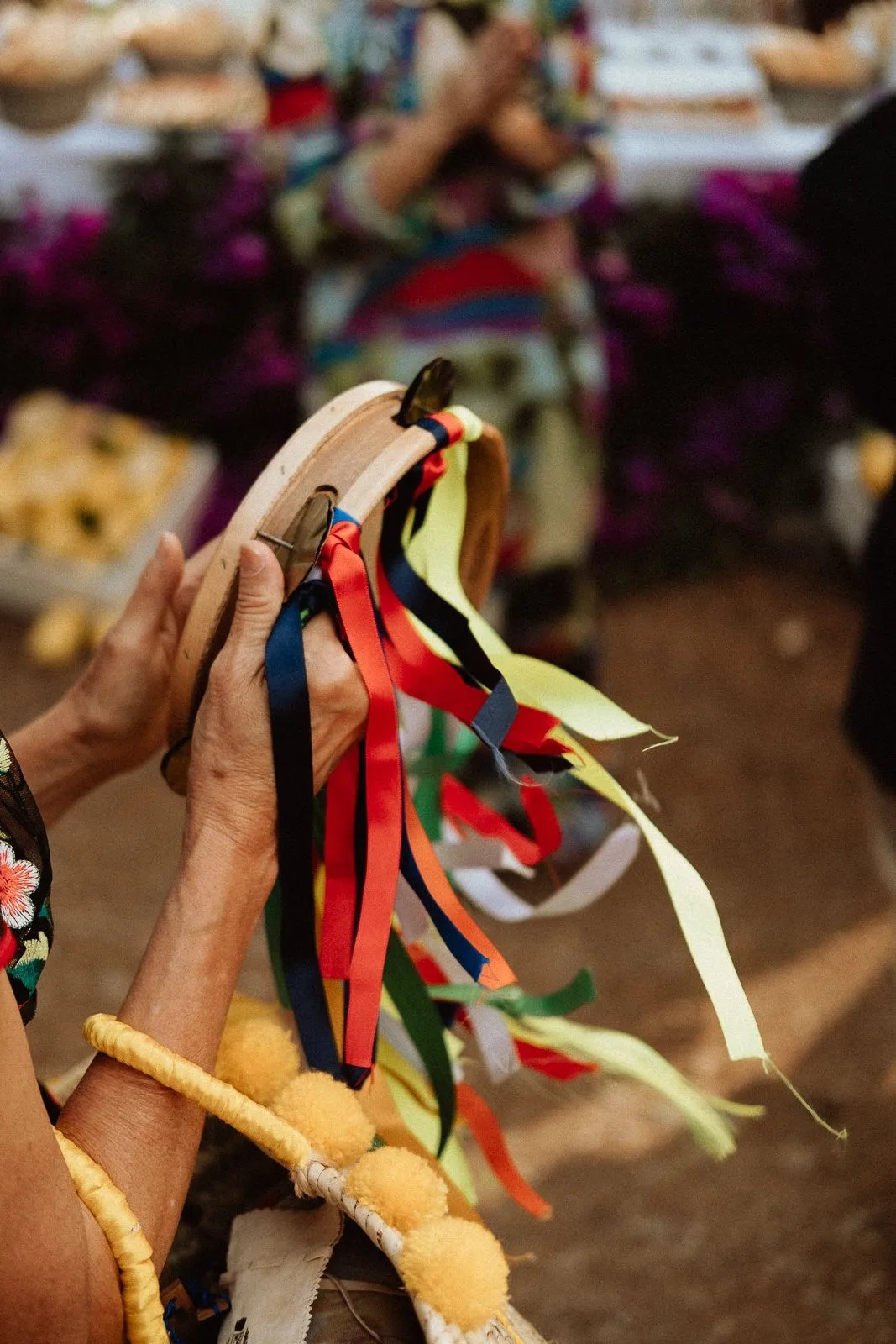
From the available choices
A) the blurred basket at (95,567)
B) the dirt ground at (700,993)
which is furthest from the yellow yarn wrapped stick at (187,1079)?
the blurred basket at (95,567)

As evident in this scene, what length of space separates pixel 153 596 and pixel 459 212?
125 cm

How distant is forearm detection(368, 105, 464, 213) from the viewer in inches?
78.2

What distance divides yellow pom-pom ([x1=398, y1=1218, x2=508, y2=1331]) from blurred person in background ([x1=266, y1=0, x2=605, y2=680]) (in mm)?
1616

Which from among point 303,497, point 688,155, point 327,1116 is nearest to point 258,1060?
point 327,1116

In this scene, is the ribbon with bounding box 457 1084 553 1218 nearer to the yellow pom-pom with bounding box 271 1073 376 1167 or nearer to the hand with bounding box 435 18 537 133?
the yellow pom-pom with bounding box 271 1073 376 1167

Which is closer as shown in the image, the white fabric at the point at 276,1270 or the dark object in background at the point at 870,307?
the white fabric at the point at 276,1270

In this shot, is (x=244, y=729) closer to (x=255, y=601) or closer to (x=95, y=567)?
(x=255, y=601)

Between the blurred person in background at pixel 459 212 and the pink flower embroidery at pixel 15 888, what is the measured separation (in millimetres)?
1531

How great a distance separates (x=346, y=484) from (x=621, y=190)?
9.26 feet

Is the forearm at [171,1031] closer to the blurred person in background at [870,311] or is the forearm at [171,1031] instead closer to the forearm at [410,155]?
the blurred person in background at [870,311]

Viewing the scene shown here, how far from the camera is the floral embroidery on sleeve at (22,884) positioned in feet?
2.50

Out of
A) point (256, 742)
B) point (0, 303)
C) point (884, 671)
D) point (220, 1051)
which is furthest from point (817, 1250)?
point (0, 303)

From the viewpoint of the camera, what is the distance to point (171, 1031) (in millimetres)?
820


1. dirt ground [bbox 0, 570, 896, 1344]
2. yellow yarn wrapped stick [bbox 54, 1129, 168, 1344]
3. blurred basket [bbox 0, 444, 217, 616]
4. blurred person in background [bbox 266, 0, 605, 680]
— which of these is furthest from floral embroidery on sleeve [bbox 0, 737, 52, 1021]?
blurred basket [bbox 0, 444, 217, 616]
